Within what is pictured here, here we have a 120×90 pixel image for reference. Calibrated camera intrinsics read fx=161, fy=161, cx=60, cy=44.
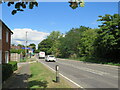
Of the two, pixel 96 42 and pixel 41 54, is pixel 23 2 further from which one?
pixel 41 54

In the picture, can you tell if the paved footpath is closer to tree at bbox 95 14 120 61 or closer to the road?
the road

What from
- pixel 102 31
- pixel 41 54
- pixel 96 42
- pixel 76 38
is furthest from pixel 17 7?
pixel 41 54

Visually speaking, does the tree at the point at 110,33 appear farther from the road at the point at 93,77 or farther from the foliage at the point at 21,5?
the foliage at the point at 21,5

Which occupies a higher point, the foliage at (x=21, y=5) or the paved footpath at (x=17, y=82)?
the foliage at (x=21, y=5)

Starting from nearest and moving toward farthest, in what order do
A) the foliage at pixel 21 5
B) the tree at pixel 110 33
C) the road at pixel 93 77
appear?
the foliage at pixel 21 5 → the road at pixel 93 77 → the tree at pixel 110 33

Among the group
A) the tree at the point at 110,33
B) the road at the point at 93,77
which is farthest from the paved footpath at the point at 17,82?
the tree at the point at 110,33

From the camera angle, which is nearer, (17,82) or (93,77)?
(17,82)

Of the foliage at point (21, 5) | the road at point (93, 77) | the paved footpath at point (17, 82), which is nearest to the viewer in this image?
the foliage at point (21, 5)

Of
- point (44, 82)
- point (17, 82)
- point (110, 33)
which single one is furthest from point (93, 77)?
point (110, 33)

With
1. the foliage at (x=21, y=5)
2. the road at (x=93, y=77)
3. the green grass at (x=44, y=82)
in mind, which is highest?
the foliage at (x=21, y=5)

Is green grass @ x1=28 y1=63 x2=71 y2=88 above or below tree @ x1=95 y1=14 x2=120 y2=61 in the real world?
below

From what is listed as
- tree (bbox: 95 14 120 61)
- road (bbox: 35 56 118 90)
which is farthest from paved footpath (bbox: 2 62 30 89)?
tree (bbox: 95 14 120 61)

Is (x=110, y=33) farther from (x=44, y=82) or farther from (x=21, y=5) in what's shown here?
(x=21, y=5)

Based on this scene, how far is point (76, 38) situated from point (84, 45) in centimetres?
944
